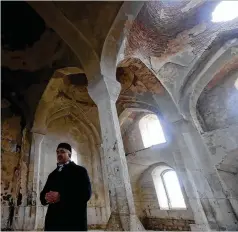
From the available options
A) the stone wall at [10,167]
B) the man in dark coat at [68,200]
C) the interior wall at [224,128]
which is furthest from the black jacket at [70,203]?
the interior wall at [224,128]

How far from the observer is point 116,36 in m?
4.89

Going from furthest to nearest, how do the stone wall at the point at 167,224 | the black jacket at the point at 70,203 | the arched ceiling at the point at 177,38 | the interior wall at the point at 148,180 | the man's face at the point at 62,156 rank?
the interior wall at the point at 148,180
the stone wall at the point at 167,224
the arched ceiling at the point at 177,38
the man's face at the point at 62,156
the black jacket at the point at 70,203

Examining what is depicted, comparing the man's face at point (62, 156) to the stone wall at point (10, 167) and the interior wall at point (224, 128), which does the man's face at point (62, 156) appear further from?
the interior wall at point (224, 128)

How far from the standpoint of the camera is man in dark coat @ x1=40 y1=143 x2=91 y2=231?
237 centimetres

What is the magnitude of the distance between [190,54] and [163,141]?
384cm

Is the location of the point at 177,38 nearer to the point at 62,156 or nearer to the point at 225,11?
the point at 225,11

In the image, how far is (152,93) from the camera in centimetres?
738

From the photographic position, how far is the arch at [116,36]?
15.2 feet

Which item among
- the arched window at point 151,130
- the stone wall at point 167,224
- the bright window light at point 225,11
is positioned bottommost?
the stone wall at point 167,224

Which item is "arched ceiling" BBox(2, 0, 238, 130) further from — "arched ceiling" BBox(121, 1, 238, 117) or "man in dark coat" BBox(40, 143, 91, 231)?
"man in dark coat" BBox(40, 143, 91, 231)

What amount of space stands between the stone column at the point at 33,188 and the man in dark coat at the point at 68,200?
3.65 m

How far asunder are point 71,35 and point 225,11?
502cm

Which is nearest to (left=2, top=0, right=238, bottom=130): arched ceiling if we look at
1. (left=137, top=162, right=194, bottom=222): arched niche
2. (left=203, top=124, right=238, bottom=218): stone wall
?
(left=203, top=124, right=238, bottom=218): stone wall

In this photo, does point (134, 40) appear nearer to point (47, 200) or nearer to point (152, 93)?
point (152, 93)
